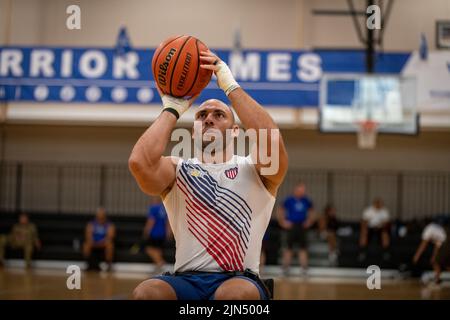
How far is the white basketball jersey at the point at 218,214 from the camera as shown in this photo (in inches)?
145

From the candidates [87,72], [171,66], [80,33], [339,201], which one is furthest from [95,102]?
[171,66]

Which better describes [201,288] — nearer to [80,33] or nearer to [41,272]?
[41,272]

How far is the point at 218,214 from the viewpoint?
3.73 metres

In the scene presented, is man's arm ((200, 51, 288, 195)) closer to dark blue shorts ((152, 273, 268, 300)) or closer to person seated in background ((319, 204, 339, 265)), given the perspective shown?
dark blue shorts ((152, 273, 268, 300))

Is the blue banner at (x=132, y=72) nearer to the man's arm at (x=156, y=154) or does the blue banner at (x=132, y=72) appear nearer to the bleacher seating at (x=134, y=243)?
the bleacher seating at (x=134, y=243)

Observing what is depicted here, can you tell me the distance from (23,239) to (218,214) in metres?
12.1

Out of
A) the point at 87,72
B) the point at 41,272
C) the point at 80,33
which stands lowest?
the point at 41,272

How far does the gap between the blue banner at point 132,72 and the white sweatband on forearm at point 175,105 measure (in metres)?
11.0

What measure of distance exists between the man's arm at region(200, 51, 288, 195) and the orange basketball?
0.07 m

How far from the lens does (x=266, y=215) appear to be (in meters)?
3.89

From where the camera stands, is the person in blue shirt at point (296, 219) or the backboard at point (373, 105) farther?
the person in blue shirt at point (296, 219)

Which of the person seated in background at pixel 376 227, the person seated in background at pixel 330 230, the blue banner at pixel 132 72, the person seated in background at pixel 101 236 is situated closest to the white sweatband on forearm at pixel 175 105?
the person seated in background at pixel 101 236

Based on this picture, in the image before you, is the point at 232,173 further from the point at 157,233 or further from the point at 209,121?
the point at 157,233
